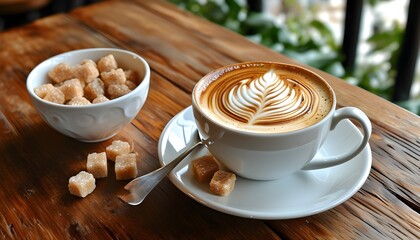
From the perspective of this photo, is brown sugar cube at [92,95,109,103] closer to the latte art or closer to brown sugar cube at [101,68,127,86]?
brown sugar cube at [101,68,127,86]

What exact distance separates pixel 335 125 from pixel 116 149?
0.37 metres

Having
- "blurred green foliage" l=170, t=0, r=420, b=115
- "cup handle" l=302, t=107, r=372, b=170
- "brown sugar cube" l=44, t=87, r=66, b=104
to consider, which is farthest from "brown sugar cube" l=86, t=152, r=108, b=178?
"blurred green foliage" l=170, t=0, r=420, b=115

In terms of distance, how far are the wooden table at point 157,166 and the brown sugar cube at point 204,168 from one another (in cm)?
4

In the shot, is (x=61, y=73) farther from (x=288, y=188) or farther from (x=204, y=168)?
(x=288, y=188)

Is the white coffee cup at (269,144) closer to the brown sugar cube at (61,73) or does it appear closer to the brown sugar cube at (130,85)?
the brown sugar cube at (130,85)

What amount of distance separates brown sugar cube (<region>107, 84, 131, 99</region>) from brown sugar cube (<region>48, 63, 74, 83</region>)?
0.09 meters

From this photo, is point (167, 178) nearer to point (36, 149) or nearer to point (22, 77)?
point (36, 149)

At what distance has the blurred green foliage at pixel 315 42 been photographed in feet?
5.64

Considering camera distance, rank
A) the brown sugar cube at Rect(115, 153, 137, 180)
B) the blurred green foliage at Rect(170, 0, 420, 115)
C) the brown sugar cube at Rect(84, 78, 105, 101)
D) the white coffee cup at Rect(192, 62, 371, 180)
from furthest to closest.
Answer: the blurred green foliage at Rect(170, 0, 420, 115)
the brown sugar cube at Rect(84, 78, 105, 101)
the brown sugar cube at Rect(115, 153, 137, 180)
the white coffee cup at Rect(192, 62, 371, 180)

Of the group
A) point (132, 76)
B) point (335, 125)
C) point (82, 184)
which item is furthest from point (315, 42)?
point (82, 184)

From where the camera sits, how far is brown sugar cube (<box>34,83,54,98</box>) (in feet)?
2.88

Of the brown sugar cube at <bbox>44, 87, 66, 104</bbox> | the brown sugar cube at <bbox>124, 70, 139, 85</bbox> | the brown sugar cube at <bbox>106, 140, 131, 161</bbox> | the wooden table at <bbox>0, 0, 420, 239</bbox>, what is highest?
the brown sugar cube at <bbox>44, 87, 66, 104</bbox>

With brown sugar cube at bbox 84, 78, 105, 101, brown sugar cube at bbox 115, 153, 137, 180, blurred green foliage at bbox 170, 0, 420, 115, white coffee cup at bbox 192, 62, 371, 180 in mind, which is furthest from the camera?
blurred green foliage at bbox 170, 0, 420, 115

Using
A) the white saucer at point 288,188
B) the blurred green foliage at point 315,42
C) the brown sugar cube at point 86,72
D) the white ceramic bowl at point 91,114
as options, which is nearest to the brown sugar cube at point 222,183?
the white saucer at point 288,188
